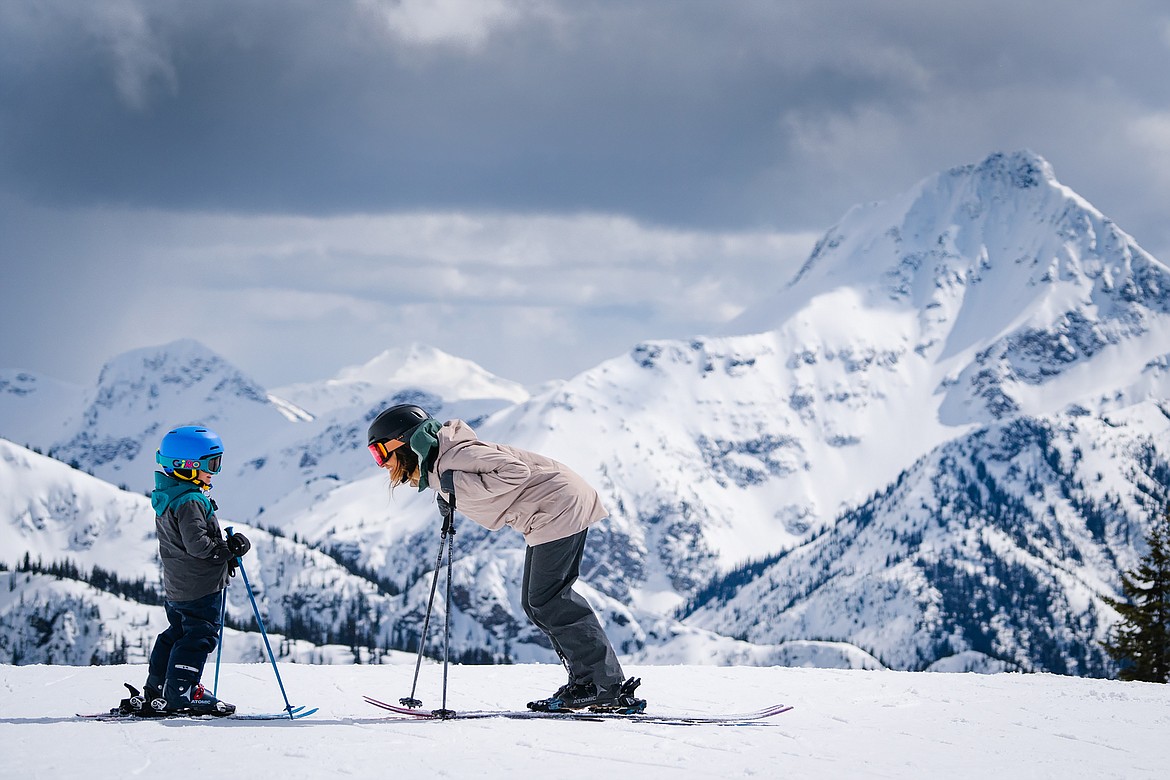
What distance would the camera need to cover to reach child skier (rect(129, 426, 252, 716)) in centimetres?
1014

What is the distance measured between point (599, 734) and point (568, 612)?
138 cm

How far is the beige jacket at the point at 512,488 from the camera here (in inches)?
383

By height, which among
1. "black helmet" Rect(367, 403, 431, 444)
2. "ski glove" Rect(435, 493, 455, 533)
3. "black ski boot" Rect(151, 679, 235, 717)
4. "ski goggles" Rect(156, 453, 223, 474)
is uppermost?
"black helmet" Rect(367, 403, 431, 444)

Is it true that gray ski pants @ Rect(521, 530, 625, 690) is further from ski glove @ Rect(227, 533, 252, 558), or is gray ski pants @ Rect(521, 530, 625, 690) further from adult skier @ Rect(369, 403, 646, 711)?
ski glove @ Rect(227, 533, 252, 558)

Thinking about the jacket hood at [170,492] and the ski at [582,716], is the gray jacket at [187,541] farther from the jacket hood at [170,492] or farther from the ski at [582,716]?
the ski at [582,716]

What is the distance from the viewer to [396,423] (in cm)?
1000

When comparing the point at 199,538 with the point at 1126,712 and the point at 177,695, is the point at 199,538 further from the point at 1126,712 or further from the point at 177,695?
the point at 1126,712

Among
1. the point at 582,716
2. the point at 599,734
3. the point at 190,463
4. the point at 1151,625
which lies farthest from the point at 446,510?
the point at 1151,625

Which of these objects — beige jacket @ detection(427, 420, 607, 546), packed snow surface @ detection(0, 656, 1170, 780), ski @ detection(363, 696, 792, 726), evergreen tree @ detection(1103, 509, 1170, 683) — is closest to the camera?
packed snow surface @ detection(0, 656, 1170, 780)

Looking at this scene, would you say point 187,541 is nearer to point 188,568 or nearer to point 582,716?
point 188,568

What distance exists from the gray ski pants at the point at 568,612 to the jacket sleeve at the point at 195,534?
287cm

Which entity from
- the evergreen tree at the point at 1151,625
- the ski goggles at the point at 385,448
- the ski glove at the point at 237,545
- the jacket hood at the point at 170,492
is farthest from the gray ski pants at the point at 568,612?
the evergreen tree at the point at 1151,625

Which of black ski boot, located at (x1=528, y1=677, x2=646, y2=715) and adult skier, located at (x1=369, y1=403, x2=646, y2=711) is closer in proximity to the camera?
adult skier, located at (x1=369, y1=403, x2=646, y2=711)

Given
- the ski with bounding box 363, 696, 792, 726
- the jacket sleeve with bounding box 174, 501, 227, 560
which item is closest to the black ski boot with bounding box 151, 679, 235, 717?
the jacket sleeve with bounding box 174, 501, 227, 560
